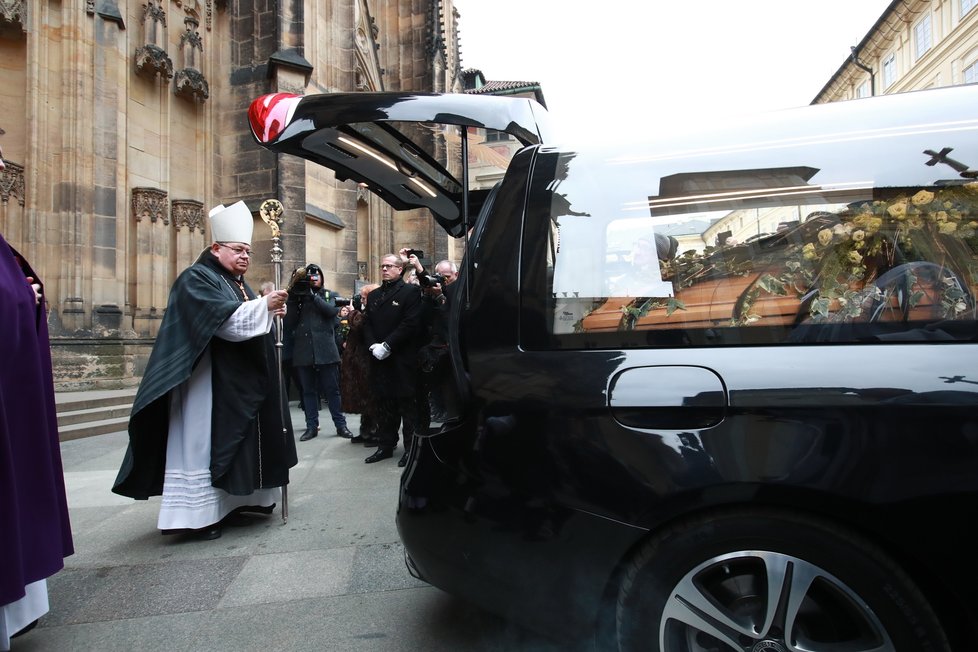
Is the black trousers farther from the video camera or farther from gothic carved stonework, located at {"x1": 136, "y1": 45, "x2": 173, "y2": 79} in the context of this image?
gothic carved stonework, located at {"x1": 136, "y1": 45, "x2": 173, "y2": 79}

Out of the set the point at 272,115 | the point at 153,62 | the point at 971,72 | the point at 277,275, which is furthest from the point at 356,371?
the point at 971,72

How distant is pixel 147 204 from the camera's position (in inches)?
371

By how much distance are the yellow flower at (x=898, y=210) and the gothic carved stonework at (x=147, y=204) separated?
34.5 feet

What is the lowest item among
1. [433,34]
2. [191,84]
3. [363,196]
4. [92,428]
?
[92,428]

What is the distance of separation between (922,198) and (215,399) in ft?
11.5

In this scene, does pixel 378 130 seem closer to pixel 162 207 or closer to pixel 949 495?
pixel 949 495

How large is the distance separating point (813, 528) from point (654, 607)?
0.47 metres

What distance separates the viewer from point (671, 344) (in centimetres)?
162

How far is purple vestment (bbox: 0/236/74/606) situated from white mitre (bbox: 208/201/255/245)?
125 centimetres

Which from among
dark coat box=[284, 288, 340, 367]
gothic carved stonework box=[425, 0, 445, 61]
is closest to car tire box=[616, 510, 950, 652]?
dark coat box=[284, 288, 340, 367]

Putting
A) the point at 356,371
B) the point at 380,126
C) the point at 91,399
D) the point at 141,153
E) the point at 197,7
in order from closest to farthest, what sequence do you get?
1. the point at 380,126
2. the point at 356,371
3. the point at 91,399
4. the point at 141,153
5. the point at 197,7

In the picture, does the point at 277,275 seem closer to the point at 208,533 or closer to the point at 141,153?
the point at 208,533

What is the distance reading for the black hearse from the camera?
55.2 inches

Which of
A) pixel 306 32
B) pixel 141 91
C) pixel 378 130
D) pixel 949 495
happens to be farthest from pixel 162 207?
pixel 949 495
